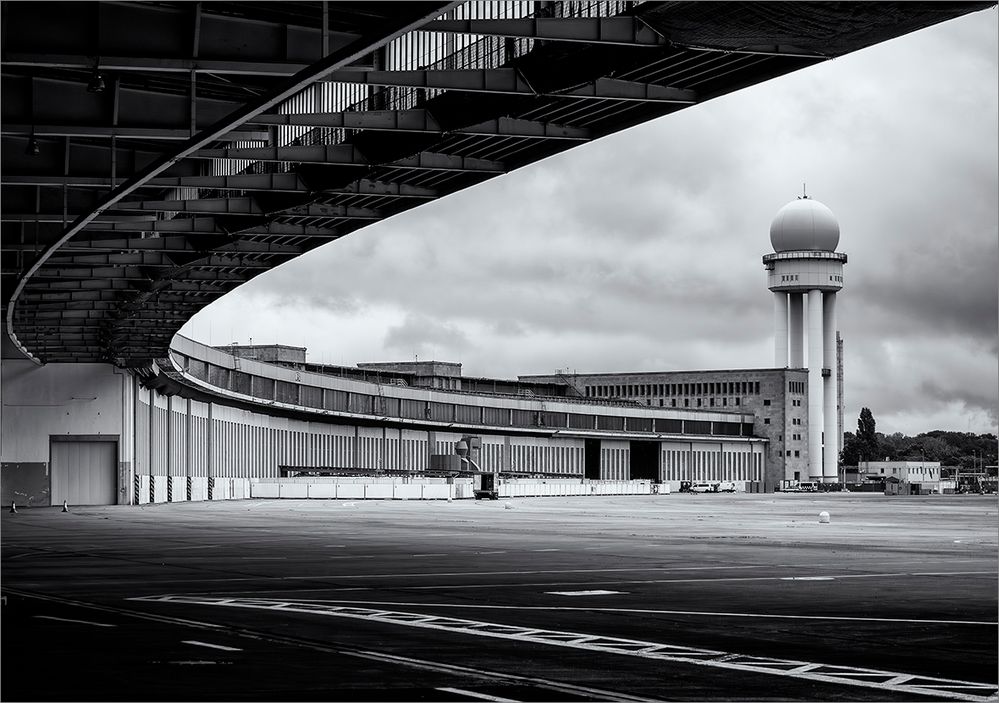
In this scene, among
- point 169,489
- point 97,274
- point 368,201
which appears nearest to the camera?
point 368,201

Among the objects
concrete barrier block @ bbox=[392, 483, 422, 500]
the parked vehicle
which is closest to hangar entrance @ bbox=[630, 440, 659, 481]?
the parked vehicle

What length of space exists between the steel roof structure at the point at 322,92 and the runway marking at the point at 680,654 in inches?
301

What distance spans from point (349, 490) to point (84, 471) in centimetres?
3317

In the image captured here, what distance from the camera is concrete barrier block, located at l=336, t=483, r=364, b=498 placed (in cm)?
11469

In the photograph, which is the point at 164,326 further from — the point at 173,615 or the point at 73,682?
the point at 73,682

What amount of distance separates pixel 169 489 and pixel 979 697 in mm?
87207

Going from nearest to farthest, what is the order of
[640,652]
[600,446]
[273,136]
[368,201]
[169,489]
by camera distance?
[640,652] → [273,136] → [368,201] → [169,489] → [600,446]

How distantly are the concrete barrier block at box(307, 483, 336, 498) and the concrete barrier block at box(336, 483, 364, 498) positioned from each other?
62 centimetres

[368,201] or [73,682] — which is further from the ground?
[368,201]

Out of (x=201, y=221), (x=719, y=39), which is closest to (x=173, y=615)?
(x=719, y=39)

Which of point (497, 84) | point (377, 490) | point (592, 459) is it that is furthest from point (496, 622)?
point (592, 459)

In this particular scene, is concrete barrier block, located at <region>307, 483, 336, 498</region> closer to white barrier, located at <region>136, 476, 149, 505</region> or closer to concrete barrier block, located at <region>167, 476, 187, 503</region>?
concrete barrier block, located at <region>167, 476, 187, 503</region>

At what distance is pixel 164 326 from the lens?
6894 cm

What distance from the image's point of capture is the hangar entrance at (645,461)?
197 m
